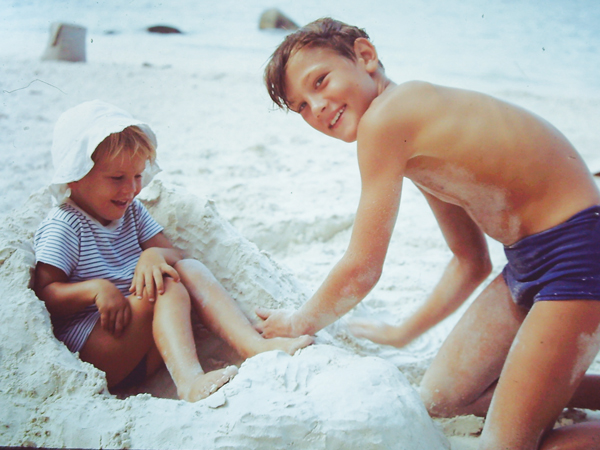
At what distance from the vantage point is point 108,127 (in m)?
1.44

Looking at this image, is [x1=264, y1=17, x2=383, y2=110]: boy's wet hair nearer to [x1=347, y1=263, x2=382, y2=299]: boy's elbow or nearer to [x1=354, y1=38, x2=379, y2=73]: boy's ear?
[x1=354, y1=38, x2=379, y2=73]: boy's ear

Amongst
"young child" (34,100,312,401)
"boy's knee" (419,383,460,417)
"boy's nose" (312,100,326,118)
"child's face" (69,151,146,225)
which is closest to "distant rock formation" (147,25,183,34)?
"young child" (34,100,312,401)

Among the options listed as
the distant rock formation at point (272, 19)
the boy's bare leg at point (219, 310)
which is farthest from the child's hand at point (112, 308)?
the distant rock formation at point (272, 19)

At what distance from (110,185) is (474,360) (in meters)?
1.29

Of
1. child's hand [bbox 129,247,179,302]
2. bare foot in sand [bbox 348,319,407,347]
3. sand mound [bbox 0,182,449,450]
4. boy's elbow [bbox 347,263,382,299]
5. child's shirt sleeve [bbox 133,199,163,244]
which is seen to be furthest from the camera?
bare foot in sand [bbox 348,319,407,347]

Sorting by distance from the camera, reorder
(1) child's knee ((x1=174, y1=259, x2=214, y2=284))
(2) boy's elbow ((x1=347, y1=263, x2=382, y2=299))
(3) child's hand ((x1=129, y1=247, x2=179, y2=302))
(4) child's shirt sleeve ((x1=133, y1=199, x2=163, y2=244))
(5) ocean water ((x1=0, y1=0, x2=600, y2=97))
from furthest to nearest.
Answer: (5) ocean water ((x1=0, y1=0, x2=600, y2=97)), (4) child's shirt sleeve ((x1=133, y1=199, x2=163, y2=244)), (1) child's knee ((x1=174, y1=259, x2=214, y2=284)), (3) child's hand ((x1=129, y1=247, x2=179, y2=302)), (2) boy's elbow ((x1=347, y1=263, x2=382, y2=299))

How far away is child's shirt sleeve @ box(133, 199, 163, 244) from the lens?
171cm

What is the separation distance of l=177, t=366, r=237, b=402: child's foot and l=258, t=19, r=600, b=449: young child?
0.27 metres

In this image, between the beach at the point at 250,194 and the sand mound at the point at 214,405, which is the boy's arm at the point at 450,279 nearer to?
the beach at the point at 250,194

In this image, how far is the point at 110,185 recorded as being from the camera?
4.88ft

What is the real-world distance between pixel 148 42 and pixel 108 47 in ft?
1.32

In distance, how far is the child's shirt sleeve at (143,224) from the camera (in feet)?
5.60

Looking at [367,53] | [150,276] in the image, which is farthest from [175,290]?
[367,53]

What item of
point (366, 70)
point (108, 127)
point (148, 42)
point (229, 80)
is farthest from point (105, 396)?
point (229, 80)
